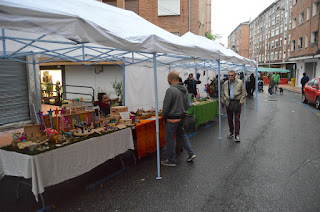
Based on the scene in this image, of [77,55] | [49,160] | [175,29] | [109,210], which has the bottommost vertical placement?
[109,210]

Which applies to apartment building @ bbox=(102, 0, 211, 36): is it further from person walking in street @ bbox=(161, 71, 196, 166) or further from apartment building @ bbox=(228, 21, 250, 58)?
apartment building @ bbox=(228, 21, 250, 58)

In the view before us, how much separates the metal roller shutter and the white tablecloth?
17.9ft

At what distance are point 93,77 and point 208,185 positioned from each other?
50.2ft

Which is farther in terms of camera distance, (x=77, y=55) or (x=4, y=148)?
(x=77, y=55)

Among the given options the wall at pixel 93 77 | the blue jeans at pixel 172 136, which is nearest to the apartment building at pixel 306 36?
the wall at pixel 93 77

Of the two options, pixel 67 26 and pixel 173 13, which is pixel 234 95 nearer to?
pixel 67 26

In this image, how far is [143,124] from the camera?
5.39 meters

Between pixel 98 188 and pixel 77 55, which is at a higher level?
pixel 77 55

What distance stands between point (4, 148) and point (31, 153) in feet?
2.12

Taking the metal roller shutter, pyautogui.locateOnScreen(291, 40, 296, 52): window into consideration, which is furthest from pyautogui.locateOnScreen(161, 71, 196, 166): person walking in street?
pyautogui.locateOnScreen(291, 40, 296, 52): window

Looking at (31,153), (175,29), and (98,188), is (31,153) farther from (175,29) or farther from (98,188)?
(175,29)

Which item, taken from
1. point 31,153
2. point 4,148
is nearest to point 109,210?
point 31,153

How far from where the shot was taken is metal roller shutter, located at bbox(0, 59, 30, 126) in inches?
325

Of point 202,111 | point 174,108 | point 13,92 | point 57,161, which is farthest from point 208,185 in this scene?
point 13,92
